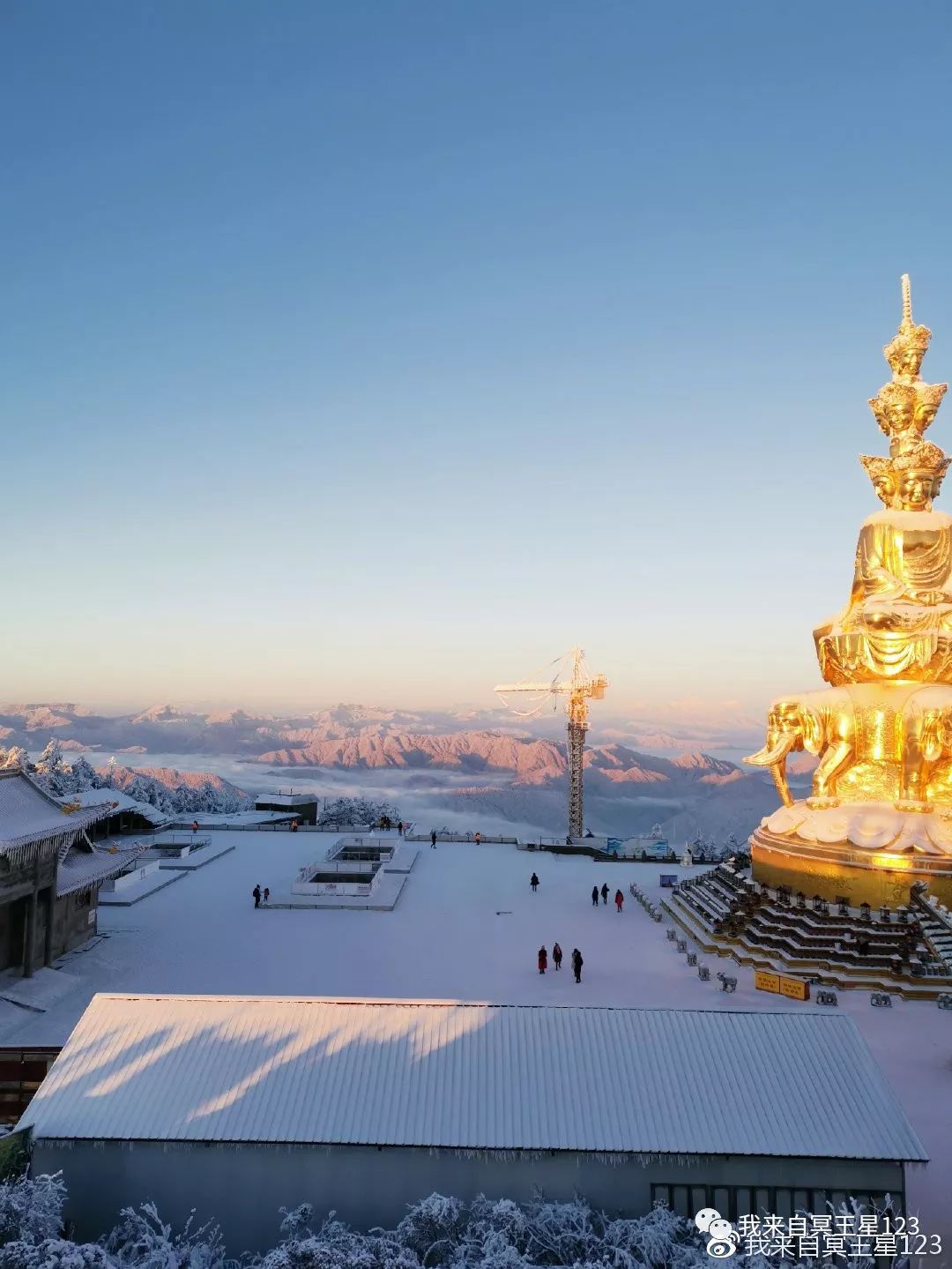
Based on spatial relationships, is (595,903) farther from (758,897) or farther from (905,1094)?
(905,1094)

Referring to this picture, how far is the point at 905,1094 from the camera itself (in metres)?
13.7

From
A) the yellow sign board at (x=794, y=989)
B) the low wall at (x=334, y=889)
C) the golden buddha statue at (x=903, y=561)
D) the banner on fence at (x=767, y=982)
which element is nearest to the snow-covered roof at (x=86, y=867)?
the low wall at (x=334, y=889)

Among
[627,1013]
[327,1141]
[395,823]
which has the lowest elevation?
[395,823]

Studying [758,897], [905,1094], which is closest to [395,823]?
[758,897]

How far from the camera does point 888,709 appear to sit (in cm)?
2367

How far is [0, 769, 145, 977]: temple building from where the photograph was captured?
18.3 m

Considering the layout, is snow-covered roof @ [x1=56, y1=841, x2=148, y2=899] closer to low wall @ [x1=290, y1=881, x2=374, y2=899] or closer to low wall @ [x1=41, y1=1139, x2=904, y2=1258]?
low wall @ [x1=290, y1=881, x2=374, y2=899]

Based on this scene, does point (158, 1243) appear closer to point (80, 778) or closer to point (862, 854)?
point (862, 854)

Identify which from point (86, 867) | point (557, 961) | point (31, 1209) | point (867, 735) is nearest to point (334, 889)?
point (86, 867)

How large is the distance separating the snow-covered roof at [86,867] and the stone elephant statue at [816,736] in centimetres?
1812

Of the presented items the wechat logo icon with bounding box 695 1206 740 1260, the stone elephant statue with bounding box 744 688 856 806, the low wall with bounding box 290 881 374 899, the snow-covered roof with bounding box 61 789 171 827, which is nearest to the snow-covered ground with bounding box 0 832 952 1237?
the low wall with bounding box 290 881 374 899

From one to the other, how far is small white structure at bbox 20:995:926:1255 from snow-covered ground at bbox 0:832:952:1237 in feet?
7.18

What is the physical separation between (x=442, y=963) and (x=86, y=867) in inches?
367

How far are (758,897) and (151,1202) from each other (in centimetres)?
1738
